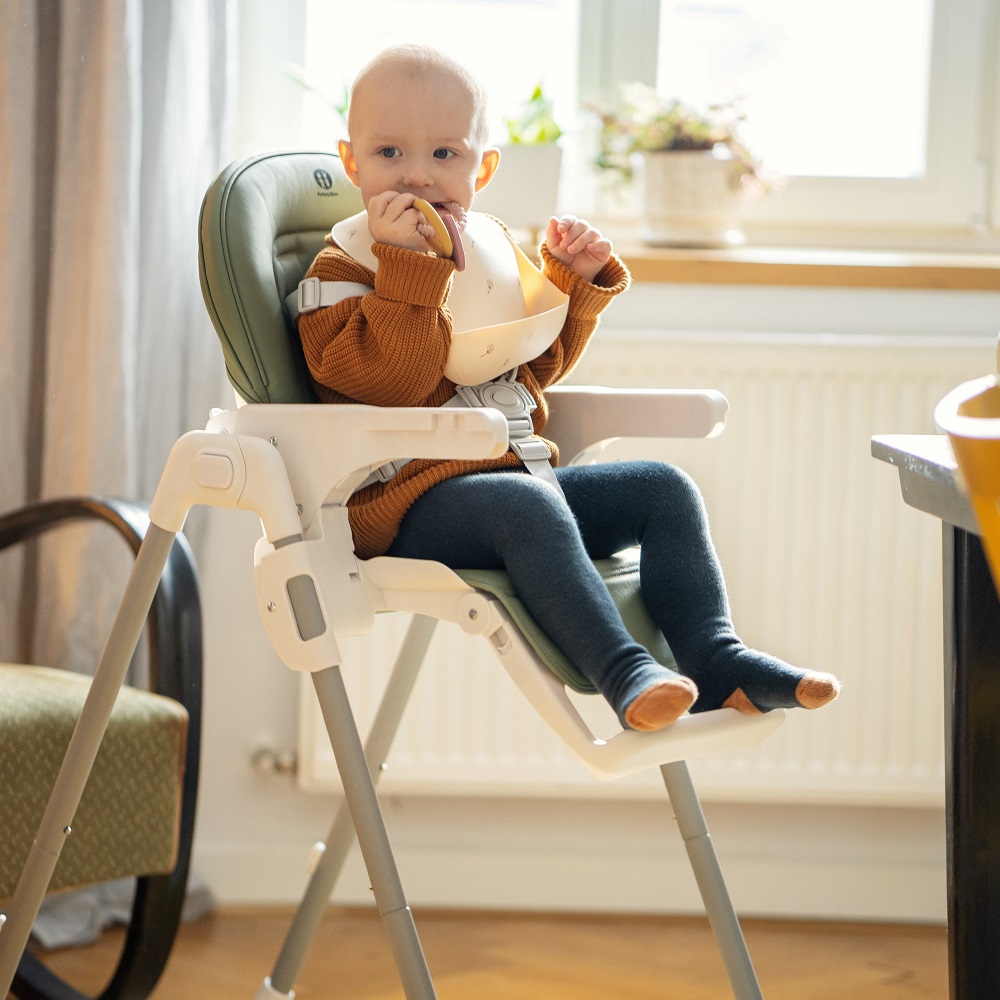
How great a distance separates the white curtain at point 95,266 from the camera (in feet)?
5.49

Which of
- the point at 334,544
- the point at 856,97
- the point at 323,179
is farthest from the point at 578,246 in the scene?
the point at 856,97

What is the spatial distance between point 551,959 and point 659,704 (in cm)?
100

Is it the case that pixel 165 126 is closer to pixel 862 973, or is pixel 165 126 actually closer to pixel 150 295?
pixel 150 295

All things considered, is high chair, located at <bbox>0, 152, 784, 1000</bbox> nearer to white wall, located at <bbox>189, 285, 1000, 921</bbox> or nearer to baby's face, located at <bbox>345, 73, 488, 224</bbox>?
baby's face, located at <bbox>345, 73, 488, 224</bbox>

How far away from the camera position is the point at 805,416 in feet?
5.98

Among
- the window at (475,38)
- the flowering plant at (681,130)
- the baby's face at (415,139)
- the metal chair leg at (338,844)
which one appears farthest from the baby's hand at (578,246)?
the window at (475,38)

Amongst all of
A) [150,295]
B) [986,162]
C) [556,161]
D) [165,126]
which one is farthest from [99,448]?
[986,162]

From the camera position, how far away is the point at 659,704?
0.92 m

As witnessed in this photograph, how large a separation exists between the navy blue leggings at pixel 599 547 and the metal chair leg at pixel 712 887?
167 millimetres

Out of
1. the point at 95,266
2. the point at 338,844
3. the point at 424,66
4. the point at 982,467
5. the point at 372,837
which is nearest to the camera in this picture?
the point at 982,467

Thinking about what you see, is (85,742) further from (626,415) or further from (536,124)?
(536,124)

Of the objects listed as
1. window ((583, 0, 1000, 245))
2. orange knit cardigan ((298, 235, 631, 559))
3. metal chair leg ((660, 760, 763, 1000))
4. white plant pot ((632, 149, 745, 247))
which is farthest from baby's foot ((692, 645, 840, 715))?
window ((583, 0, 1000, 245))

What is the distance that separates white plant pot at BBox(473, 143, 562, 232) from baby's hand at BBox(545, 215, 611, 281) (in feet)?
1.92

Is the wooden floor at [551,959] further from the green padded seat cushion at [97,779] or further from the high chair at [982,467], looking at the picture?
the high chair at [982,467]
